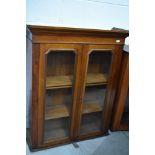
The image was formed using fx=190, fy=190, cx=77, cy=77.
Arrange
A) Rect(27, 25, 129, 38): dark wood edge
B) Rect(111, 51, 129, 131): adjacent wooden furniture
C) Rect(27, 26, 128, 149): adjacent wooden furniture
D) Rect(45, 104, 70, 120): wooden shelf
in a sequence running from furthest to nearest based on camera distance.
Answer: Rect(111, 51, 129, 131): adjacent wooden furniture
Rect(45, 104, 70, 120): wooden shelf
Rect(27, 26, 128, 149): adjacent wooden furniture
Rect(27, 25, 129, 38): dark wood edge

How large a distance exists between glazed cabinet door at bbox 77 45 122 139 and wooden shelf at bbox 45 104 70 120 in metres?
0.15

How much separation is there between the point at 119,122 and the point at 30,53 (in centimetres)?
Result: 134

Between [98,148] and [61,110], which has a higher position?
[61,110]

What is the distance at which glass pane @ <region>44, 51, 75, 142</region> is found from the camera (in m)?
1.70

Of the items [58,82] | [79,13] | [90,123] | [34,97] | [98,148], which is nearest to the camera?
[34,97]

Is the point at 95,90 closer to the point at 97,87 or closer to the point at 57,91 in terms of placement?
the point at 97,87

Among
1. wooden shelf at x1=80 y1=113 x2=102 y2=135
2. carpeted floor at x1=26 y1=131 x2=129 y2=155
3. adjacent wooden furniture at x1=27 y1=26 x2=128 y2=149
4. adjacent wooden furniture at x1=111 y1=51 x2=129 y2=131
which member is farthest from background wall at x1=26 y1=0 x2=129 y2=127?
carpeted floor at x1=26 y1=131 x2=129 y2=155

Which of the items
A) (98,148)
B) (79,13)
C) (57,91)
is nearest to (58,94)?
(57,91)

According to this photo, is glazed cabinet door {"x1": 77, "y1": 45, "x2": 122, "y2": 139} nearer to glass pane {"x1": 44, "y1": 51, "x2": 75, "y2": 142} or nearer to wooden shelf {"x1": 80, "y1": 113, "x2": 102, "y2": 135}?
wooden shelf {"x1": 80, "y1": 113, "x2": 102, "y2": 135}

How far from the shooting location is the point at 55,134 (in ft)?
6.36

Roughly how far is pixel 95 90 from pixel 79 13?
790 mm

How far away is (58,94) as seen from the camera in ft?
6.05
